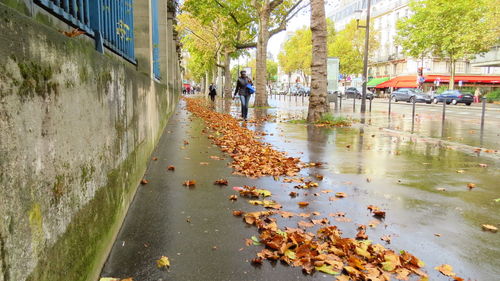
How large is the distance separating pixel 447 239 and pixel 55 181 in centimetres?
306

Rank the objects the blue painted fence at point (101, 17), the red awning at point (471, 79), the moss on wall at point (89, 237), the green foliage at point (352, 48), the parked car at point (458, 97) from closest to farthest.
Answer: the moss on wall at point (89, 237)
the blue painted fence at point (101, 17)
the parked car at point (458, 97)
the red awning at point (471, 79)
the green foliage at point (352, 48)

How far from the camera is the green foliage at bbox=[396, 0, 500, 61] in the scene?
1452 inches

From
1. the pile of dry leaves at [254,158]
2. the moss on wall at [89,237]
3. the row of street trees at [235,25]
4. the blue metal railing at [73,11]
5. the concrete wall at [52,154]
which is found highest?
the row of street trees at [235,25]

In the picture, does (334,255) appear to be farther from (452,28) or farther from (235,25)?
(452,28)

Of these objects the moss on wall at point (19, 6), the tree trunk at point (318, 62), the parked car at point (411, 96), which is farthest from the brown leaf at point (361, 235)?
the parked car at point (411, 96)

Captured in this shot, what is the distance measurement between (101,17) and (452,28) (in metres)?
44.7

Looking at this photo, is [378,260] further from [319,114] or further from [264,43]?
[264,43]

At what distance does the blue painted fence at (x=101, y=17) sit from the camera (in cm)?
275

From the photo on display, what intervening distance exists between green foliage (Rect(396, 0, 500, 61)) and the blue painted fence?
35.5 metres

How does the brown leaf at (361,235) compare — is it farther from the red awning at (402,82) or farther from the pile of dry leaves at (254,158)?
the red awning at (402,82)

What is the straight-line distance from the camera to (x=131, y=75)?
441cm

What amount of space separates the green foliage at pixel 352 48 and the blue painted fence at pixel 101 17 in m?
61.7

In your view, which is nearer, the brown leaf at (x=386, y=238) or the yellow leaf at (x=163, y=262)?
the yellow leaf at (x=163, y=262)

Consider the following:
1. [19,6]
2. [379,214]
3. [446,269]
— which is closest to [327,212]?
[379,214]
